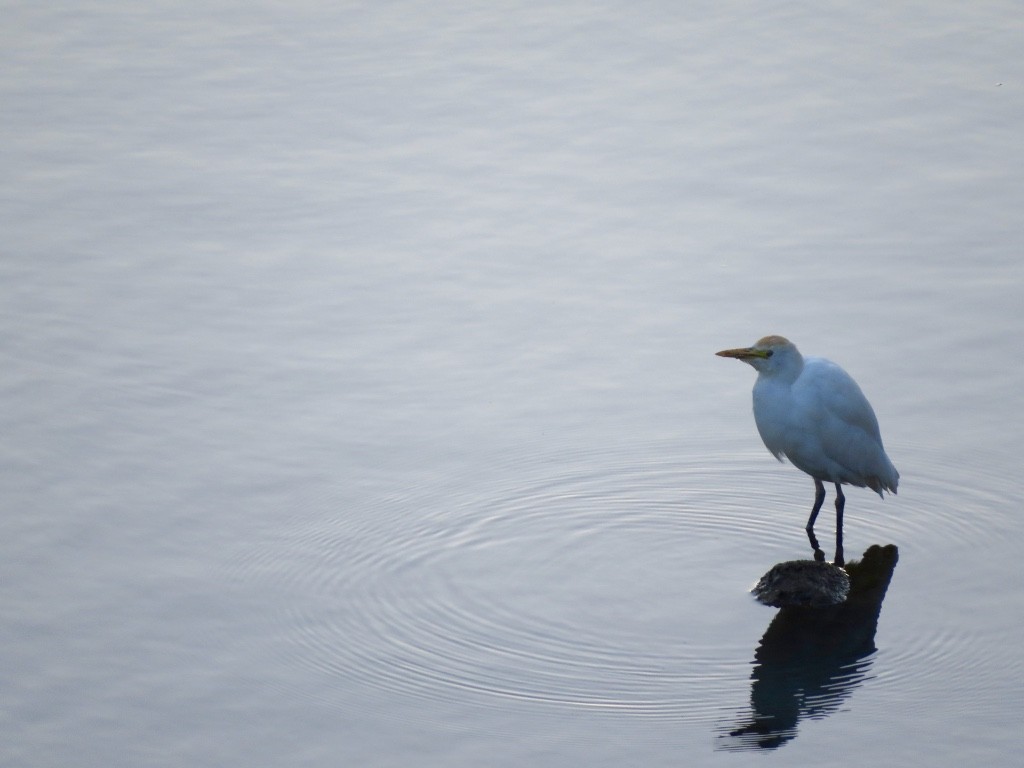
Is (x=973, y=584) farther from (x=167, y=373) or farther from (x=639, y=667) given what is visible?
(x=167, y=373)

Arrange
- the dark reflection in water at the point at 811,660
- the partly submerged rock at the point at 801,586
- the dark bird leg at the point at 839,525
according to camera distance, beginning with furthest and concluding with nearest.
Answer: the dark bird leg at the point at 839,525 → the partly submerged rock at the point at 801,586 → the dark reflection in water at the point at 811,660

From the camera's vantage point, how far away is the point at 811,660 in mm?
6055

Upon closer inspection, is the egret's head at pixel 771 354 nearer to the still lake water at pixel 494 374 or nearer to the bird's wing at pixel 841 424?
the bird's wing at pixel 841 424

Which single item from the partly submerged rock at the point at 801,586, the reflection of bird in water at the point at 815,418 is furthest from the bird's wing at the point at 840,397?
the partly submerged rock at the point at 801,586

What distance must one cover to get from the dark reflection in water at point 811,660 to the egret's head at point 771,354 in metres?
0.82

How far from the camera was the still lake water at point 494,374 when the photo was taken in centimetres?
586

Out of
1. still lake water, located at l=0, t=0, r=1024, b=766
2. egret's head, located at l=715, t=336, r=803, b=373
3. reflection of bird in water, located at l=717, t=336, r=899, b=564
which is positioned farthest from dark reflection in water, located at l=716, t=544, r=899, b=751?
egret's head, located at l=715, t=336, r=803, b=373

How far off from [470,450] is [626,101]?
4.65 meters

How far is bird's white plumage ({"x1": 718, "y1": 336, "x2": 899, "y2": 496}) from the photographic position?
6.78 metres

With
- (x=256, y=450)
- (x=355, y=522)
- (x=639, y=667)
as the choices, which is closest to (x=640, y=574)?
(x=639, y=667)

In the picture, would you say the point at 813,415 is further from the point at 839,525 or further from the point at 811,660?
the point at 811,660

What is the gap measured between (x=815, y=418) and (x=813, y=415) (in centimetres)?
2

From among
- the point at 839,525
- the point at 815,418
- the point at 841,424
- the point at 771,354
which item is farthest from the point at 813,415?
the point at 839,525

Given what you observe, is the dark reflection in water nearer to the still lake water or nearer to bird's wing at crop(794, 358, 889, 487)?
the still lake water
